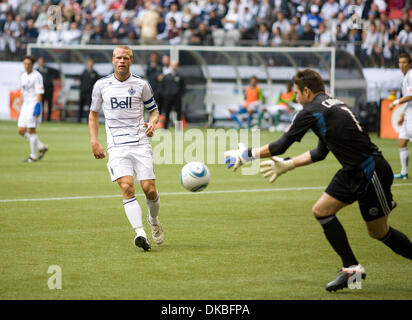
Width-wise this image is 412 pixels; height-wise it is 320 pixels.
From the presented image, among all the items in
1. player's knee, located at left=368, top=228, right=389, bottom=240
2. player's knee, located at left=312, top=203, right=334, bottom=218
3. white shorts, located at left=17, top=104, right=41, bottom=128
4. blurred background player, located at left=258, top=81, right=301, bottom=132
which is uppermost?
player's knee, located at left=312, top=203, right=334, bottom=218

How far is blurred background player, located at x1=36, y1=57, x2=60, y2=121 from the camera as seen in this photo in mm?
33656

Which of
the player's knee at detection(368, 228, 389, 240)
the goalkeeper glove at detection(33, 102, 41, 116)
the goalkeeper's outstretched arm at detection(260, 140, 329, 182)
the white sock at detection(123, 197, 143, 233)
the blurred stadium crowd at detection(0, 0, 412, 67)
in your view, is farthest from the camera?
the blurred stadium crowd at detection(0, 0, 412, 67)

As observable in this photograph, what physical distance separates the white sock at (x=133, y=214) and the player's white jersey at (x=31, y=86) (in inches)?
443

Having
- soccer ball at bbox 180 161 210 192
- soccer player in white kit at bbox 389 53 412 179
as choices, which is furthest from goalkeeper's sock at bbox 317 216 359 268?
soccer player in white kit at bbox 389 53 412 179

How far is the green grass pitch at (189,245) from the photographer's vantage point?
23.9 feet

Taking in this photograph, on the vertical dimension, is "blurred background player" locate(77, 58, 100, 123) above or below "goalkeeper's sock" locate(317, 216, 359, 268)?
below

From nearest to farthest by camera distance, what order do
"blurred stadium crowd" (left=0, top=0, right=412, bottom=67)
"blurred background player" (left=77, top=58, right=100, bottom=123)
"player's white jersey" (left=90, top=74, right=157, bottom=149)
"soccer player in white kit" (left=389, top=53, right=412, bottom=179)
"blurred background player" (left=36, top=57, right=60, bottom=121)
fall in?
"player's white jersey" (left=90, top=74, right=157, bottom=149)
"soccer player in white kit" (left=389, top=53, right=412, bottom=179)
"blurred stadium crowd" (left=0, top=0, right=412, bottom=67)
"blurred background player" (left=77, top=58, right=100, bottom=123)
"blurred background player" (left=36, top=57, right=60, bottom=121)

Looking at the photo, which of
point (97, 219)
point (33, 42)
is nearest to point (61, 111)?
point (33, 42)

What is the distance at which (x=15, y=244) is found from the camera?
9422 mm

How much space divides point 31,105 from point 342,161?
14.1 m

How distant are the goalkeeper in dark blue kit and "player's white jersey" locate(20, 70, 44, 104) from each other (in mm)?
13484

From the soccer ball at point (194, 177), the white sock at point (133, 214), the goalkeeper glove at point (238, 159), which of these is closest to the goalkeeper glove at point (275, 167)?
the goalkeeper glove at point (238, 159)

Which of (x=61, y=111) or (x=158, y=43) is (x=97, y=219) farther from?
(x=61, y=111)

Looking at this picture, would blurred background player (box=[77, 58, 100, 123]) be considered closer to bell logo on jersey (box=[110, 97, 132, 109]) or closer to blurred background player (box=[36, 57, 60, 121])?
blurred background player (box=[36, 57, 60, 121])
